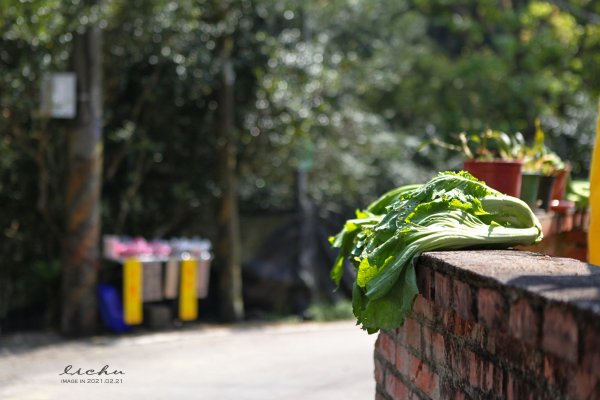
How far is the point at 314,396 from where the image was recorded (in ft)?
19.9

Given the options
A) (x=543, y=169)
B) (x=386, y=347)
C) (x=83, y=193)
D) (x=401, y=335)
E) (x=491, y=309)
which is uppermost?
(x=543, y=169)

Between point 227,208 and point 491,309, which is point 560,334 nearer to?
point 491,309

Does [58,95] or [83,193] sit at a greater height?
[58,95]

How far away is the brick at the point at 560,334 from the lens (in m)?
1.74

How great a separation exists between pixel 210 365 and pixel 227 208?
163 inches

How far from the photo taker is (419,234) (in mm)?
2867

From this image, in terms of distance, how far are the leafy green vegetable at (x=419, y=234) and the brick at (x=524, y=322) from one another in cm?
64

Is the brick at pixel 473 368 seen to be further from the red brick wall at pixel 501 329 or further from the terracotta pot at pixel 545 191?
the terracotta pot at pixel 545 191

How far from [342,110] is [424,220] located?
10.4m

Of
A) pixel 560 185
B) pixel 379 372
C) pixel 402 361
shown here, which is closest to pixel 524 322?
pixel 402 361

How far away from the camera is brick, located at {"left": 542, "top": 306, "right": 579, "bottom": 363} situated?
174cm

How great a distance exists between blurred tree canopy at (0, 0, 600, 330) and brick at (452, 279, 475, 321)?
6.36m

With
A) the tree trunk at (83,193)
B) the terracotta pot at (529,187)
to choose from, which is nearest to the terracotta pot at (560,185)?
the terracotta pot at (529,187)

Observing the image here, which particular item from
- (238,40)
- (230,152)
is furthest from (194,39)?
(230,152)
